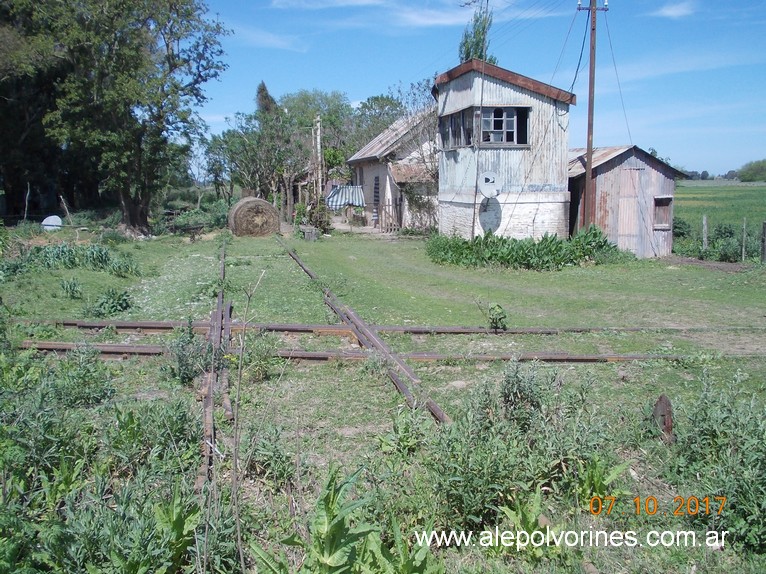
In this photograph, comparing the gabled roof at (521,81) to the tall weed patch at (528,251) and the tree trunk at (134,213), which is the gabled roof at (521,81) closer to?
the tall weed patch at (528,251)

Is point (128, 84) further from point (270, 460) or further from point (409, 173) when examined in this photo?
point (270, 460)

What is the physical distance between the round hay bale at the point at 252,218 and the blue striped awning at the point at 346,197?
38.1 ft

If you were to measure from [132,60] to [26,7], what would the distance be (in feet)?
14.3

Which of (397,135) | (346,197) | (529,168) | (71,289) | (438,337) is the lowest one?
(438,337)

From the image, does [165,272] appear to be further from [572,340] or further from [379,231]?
[379,231]

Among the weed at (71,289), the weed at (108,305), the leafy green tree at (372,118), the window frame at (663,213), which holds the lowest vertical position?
the weed at (108,305)

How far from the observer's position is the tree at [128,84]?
25.9 metres

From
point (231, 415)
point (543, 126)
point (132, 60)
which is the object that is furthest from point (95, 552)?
point (132, 60)

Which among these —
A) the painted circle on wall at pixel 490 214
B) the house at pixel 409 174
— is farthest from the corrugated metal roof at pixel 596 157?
the house at pixel 409 174

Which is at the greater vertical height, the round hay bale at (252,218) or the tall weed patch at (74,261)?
the round hay bale at (252,218)

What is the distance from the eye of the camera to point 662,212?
66.3ft

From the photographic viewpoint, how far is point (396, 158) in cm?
3105

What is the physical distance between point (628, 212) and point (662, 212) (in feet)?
3.65

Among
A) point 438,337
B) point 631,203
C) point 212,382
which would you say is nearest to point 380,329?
point 438,337
